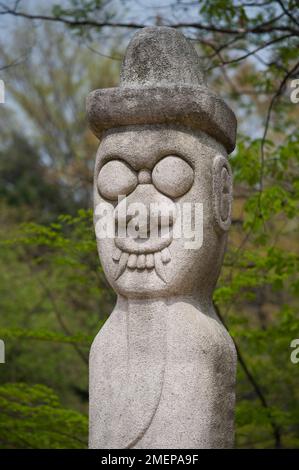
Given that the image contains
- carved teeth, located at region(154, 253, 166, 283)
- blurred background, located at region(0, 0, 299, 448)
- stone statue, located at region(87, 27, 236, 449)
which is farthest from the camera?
blurred background, located at region(0, 0, 299, 448)

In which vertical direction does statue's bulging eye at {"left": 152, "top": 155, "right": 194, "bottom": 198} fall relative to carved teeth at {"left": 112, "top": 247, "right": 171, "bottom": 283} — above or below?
above

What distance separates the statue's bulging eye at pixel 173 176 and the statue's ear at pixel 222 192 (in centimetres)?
16

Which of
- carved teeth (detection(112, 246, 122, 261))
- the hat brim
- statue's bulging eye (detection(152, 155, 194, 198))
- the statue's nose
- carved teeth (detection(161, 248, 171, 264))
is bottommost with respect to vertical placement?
carved teeth (detection(161, 248, 171, 264))

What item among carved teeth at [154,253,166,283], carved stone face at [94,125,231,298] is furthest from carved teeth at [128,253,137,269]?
carved teeth at [154,253,166,283]

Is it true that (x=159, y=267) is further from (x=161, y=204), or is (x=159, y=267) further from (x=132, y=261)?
(x=161, y=204)

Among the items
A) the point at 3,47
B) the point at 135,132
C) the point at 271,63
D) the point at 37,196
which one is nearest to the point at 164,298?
the point at 135,132

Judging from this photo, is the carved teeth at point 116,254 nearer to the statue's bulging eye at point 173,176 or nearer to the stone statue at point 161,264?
the stone statue at point 161,264

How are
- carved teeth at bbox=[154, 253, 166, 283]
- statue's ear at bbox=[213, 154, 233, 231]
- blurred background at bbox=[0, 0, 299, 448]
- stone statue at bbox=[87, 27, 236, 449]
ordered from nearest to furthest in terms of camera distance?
1. stone statue at bbox=[87, 27, 236, 449]
2. carved teeth at bbox=[154, 253, 166, 283]
3. statue's ear at bbox=[213, 154, 233, 231]
4. blurred background at bbox=[0, 0, 299, 448]

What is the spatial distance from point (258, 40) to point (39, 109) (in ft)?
34.2

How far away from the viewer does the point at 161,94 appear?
412cm

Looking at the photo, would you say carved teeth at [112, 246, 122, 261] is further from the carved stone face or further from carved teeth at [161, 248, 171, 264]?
carved teeth at [161, 248, 171, 264]

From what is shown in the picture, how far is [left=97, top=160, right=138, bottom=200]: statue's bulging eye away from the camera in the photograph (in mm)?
4211

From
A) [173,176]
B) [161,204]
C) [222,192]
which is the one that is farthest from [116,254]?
[222,192]

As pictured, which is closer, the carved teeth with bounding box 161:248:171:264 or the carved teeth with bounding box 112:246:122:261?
the carved teeth with bounding box 161:248:171:264
